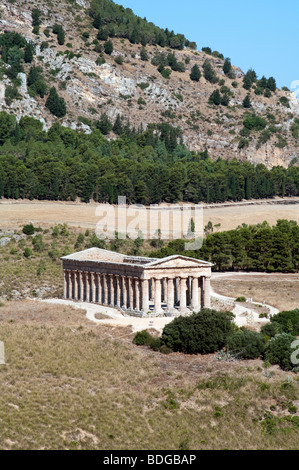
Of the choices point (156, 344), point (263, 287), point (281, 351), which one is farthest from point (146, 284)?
point (263, 287)

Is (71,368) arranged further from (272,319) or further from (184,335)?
(272,319)

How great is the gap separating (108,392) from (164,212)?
9562 centimetres

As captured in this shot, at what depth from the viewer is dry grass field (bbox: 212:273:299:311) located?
8969cm

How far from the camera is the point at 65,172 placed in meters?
154

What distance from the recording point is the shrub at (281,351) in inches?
2480

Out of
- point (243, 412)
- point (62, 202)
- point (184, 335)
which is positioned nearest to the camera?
point (243, 412)

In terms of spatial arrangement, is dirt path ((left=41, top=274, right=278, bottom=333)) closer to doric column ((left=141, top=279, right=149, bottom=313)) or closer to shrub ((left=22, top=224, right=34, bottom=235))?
doric column ((left=141, top=279, right=149, bottom=313))

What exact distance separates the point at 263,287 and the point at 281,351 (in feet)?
111

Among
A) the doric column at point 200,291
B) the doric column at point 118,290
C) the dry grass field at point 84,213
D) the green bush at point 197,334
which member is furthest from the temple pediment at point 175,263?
the dry grass field at point 84,213

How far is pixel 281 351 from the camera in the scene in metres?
64.0

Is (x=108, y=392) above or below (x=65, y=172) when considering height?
below

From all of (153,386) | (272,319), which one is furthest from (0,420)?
(272,319)

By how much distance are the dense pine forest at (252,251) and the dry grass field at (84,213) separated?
2456 cm
